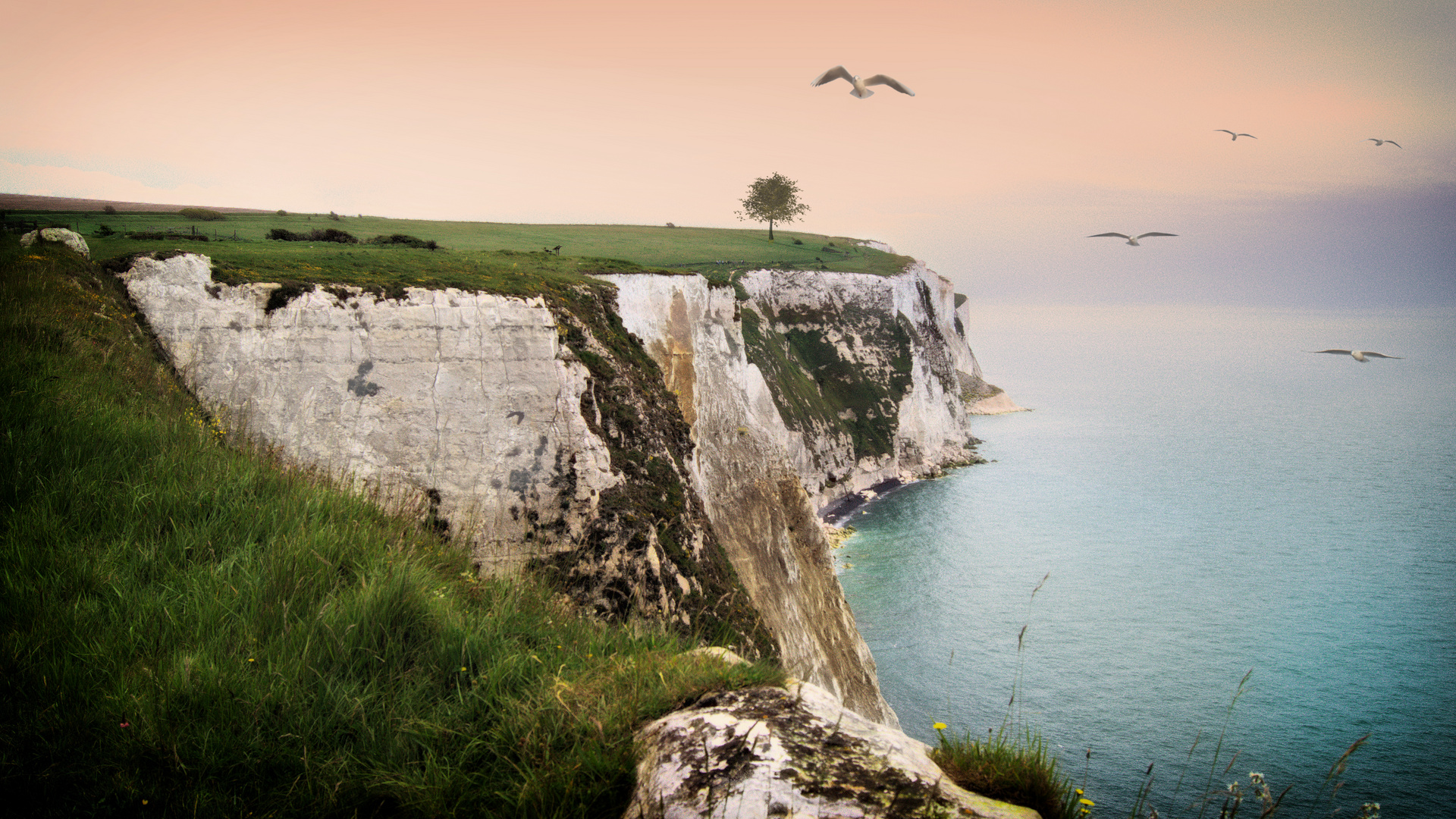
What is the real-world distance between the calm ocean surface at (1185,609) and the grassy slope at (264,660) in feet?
14.8

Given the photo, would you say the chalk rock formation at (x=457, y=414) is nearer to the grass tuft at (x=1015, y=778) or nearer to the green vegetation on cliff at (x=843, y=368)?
the grass tuft at (x=1015, y=778)

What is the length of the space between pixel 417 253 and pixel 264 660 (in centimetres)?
1716

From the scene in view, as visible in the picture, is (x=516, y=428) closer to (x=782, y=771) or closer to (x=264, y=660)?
(x=264, y=660)

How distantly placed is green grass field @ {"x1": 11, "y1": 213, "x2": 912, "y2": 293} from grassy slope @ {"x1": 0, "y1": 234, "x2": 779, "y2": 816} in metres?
9.33

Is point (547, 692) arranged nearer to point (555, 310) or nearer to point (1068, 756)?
point (555, 310)

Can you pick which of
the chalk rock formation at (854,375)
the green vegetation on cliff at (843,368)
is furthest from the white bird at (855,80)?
the green vegetation on cliff at (843,368)

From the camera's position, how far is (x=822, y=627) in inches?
840

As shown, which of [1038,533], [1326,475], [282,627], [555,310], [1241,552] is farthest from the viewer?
[1326,475]

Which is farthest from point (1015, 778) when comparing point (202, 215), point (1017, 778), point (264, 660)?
point (202, 215)

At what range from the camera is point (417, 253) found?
19375 mm

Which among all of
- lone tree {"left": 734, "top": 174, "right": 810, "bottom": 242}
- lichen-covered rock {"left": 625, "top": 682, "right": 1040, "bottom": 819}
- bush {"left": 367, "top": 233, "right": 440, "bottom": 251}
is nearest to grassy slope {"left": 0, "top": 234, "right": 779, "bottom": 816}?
lichen-covered rock {"left": 625, "top": 682, "right": 1040, "bottom": 819}

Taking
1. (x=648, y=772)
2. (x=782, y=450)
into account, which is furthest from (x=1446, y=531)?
(x=648, y=772)

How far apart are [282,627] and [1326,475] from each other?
7471 centimetres

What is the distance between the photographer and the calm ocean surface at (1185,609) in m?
20.8
